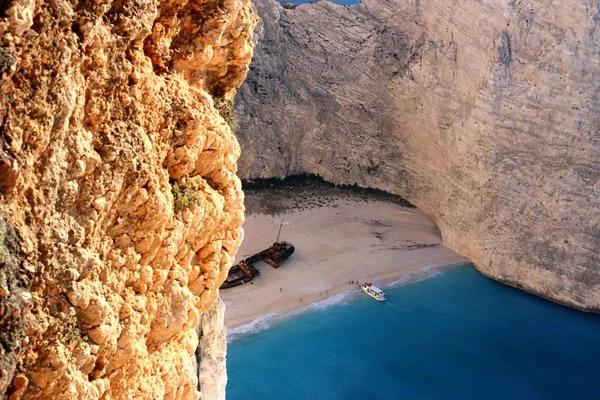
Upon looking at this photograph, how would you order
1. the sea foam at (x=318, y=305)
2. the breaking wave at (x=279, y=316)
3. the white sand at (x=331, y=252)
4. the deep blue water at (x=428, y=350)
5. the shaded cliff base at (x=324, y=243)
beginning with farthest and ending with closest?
the shaded cliff base at (x=324, y=243)
the white sand at (x=331, y=252)
the sea foam at (x=318, y=305)
the breaking wave at (x=279, y=316)
the deep blue water at (x=428, y=350)

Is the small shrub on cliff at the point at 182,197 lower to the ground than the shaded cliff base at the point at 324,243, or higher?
higher

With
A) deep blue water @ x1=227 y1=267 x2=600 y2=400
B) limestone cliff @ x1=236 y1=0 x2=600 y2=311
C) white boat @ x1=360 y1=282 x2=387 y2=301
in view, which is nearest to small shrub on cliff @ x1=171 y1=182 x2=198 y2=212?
deep blue water @ x1=227 y1=267 x2=600 y2=400

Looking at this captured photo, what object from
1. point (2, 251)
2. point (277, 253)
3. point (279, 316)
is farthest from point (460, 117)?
point (2, 251)

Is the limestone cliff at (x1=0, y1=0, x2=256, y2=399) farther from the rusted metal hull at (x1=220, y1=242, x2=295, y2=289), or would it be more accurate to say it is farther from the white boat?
the white boat

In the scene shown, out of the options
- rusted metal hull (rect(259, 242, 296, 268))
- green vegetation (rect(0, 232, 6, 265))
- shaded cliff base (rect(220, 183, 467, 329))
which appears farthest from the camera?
rusted metal hull (rect(259, 242, 296, 268))

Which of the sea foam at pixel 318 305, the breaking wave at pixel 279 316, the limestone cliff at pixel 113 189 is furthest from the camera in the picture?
the sea foam at pixel 318 305

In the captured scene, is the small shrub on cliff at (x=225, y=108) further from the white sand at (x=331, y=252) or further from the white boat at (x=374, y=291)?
the white boat at (x=374, y=291)

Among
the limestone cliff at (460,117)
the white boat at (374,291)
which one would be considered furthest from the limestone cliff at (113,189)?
the limestone cliff at (460,117)
